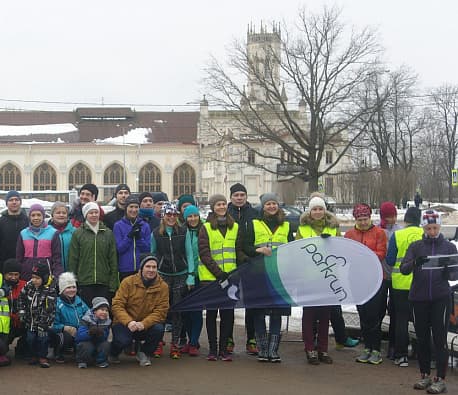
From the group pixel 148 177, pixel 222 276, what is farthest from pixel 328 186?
pixel 222 276

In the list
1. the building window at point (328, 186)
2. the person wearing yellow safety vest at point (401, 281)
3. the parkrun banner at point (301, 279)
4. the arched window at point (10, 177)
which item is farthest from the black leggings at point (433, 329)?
the arched window at point (10, 177)

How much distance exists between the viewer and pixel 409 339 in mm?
8586

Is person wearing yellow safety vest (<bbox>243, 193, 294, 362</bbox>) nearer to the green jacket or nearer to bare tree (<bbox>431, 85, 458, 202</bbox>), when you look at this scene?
the green jacket

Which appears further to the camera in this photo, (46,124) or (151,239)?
(46,124)

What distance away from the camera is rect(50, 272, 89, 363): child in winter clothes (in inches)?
316

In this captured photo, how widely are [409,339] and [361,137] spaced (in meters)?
38.9

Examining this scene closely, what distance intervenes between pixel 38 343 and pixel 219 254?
228 cm

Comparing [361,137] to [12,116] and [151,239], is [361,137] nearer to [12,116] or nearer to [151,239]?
[151,239]

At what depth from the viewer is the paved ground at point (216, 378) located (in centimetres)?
698

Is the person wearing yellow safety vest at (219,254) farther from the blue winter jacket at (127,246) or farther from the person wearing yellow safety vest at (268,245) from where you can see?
the blue winter jacket at (127,246)

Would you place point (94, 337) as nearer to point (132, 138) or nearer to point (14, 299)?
point (14, 299)

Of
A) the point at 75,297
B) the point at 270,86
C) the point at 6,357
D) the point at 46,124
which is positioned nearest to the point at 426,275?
the point at 75,297

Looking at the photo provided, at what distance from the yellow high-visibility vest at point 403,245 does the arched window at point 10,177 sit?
318 feet

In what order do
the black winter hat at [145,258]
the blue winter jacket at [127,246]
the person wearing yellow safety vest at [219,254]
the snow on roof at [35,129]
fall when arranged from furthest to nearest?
the snow on roof at [35,129] < the blue winter jacket at [127,246] < the person wearing yellow safety vest at [219,254] < the black winter hat at [145,258]
